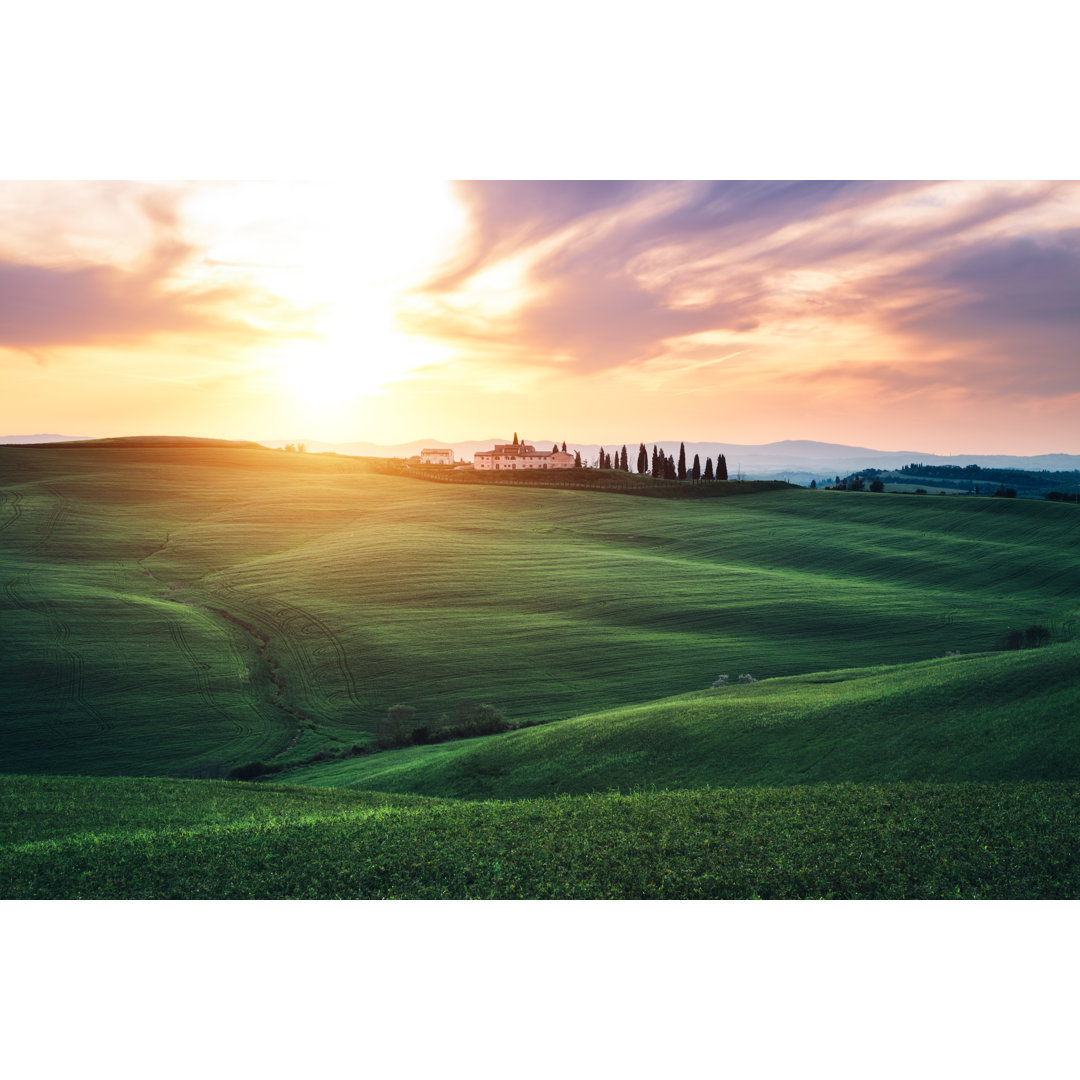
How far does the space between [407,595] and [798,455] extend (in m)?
13.4

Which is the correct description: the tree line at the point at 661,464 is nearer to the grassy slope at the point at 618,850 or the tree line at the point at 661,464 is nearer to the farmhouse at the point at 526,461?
the farmhouse at the point at 526,461

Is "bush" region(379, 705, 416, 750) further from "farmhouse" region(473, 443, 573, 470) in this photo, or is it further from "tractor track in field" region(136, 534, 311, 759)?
"farmhouse" region(473, 443, 573, 470)

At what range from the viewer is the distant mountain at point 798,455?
480 inches

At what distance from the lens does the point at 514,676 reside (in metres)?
17.8

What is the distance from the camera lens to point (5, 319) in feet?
31.6

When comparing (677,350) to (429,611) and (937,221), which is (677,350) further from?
(429,611)

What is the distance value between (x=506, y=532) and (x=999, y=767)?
25.0 metres

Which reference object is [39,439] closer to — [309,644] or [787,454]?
[309,644]

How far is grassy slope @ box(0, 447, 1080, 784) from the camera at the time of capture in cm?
1597

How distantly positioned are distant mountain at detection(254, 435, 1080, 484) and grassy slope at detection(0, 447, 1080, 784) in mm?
3840

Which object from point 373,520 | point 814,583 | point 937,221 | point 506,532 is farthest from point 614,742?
point 373,520

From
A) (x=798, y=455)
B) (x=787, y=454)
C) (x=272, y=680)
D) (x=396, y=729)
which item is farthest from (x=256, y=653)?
(x=798, y=455)

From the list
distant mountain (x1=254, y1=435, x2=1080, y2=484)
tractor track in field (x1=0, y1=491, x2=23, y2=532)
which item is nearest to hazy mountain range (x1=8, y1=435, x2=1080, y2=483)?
distant mountain (x1=254, y1=435, x2=1080, y2=484)

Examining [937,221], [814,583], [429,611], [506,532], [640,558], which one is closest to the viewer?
[937,221]
